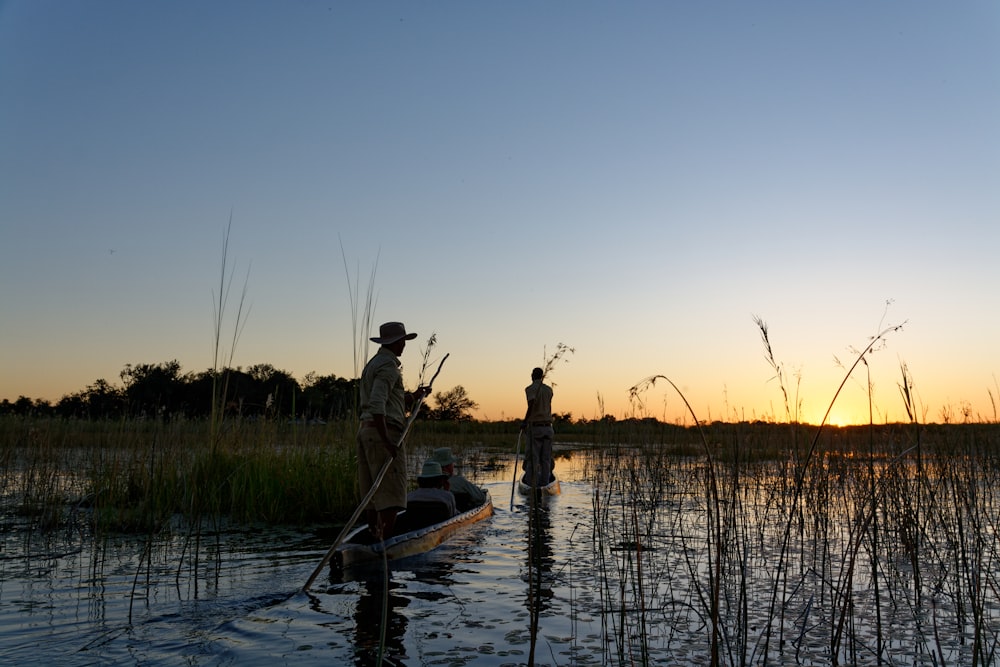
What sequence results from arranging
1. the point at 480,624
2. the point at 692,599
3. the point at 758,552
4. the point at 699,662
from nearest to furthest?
the point at 699,662, the point at 480,624, the point at 692,599, the point at 758,552

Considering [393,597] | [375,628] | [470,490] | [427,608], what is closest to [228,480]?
[470,490]

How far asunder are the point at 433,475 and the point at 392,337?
112 inches

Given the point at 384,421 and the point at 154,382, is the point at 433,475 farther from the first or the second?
the point at 154,382

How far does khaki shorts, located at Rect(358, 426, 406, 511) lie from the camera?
6.80 meters

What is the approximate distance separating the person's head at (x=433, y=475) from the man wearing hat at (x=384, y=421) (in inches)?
78.5

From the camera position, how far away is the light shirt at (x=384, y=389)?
22.0 ft

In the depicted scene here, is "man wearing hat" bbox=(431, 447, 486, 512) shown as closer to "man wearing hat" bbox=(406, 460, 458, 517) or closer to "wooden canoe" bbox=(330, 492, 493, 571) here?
"man wearing hat" bbox=(406, 460, 458, 517)

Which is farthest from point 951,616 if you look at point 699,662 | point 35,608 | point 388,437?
point 35,608

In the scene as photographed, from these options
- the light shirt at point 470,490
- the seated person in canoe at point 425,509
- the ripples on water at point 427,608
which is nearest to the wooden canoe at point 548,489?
the light shirt at point 470,490

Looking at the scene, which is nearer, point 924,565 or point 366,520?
point 924,565

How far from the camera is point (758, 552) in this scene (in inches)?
293

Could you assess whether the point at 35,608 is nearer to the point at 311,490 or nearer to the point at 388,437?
the point at 388,437

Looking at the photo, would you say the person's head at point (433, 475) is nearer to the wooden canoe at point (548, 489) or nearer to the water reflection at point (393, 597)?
the water reflection at point (393, 597)

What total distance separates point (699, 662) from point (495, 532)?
17.6 ft
